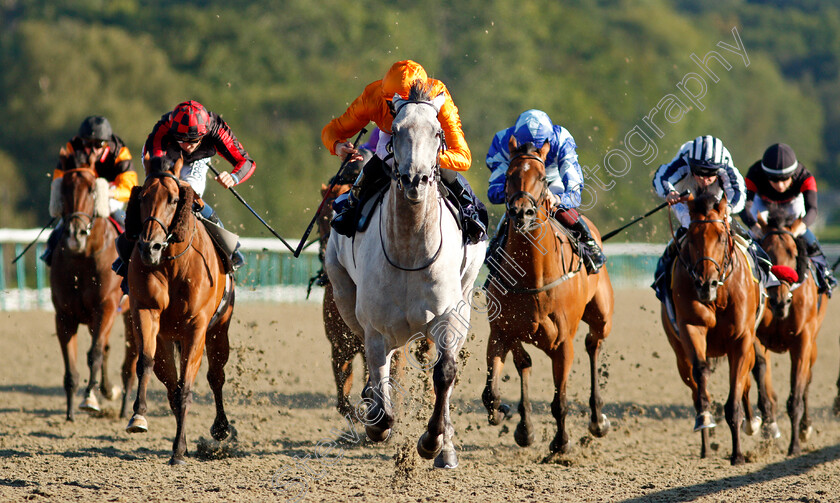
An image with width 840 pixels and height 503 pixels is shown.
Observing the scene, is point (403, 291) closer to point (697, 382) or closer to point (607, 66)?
point (697, 382)

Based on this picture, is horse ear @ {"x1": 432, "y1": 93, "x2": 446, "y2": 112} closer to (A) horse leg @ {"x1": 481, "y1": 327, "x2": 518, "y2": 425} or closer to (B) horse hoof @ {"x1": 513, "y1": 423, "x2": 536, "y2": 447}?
(A) horse leg @ {"x1": 481, "y1": 327, "x2": 518, "y2": 425}

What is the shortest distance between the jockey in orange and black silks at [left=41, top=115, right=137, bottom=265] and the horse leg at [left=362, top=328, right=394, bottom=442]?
3.83 m

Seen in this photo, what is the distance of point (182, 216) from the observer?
586 cm

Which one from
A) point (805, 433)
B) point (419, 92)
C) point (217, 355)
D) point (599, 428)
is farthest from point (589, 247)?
point (217, 355)

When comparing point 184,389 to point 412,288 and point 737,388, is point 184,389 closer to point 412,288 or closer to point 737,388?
point 412,288

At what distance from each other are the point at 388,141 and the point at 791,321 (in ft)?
13.2

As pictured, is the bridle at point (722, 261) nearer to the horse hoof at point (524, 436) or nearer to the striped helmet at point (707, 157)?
the striped helmet at point (707, 157)

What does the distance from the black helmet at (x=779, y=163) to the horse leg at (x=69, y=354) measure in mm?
6055

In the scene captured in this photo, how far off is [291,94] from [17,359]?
55.0 ft

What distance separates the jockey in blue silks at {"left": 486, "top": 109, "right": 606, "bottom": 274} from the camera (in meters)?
6.41

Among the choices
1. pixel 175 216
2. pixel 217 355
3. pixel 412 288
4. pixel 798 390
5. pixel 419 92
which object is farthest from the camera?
pixel 798 390

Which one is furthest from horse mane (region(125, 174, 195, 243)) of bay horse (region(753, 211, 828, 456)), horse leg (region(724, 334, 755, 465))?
bay horse (region(753, 211, 828, 456))

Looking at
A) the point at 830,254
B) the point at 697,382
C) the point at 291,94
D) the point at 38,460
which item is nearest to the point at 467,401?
the point at 697,382

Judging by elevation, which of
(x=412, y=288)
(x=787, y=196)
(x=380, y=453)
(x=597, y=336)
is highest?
(x=787, y=196)
